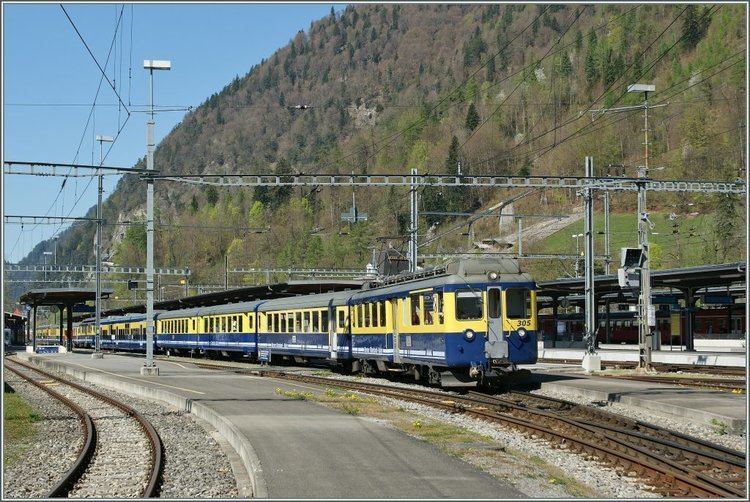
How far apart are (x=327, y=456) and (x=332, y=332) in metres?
22.2

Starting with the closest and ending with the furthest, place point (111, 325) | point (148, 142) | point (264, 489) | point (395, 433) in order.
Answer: point (264, 489), point (395, 433), point (148, 142), point (111, 325)

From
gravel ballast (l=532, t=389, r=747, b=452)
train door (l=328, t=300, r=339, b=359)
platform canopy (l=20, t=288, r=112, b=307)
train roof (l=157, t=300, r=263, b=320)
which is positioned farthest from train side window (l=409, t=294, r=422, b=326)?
platform canopy (l=20, t=288, r=112, b=307)

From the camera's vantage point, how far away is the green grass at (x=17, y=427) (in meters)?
16.4

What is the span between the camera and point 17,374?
42.8 meters

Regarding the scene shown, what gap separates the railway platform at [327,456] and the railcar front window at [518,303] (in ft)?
19.4

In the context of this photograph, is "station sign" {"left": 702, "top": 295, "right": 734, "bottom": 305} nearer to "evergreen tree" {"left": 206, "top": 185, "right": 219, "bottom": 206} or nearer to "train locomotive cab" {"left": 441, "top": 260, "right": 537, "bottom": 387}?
"train locomotive cab" {"left": 441, "top": 260, "right": 537, "bottom": 387}

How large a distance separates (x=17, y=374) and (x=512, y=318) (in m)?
26.6

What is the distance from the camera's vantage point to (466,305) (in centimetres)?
2430

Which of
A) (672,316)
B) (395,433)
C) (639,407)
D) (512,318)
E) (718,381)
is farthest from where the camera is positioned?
(672,316)

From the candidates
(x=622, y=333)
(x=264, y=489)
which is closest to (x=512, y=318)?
(x=264, y=489)

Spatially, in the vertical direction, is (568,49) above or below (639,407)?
above

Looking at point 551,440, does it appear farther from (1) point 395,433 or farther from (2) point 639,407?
(2) point 639,407

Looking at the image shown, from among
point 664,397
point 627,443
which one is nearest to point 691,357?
point 664,397

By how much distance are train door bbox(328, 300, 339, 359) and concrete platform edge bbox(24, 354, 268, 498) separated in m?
7.59
